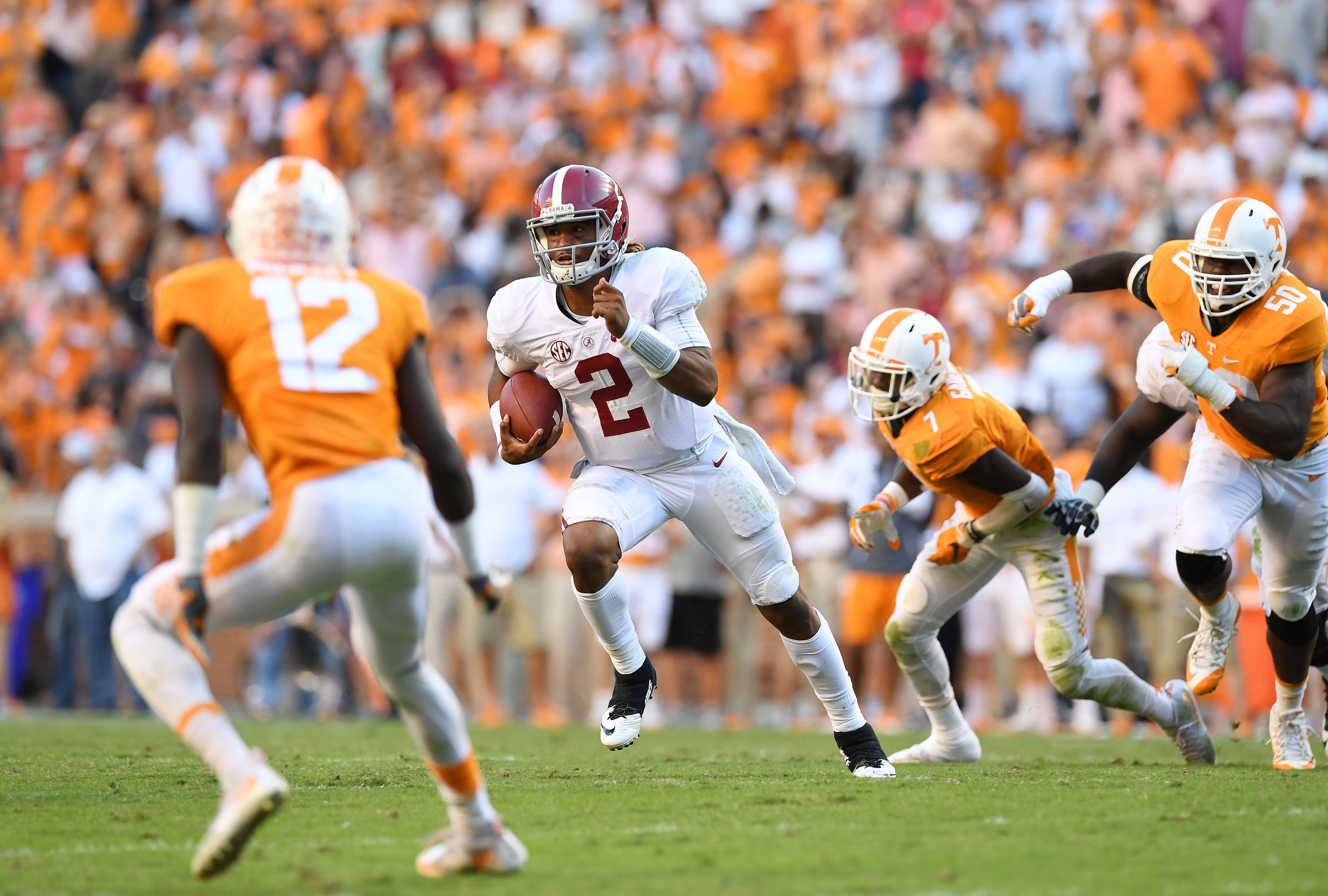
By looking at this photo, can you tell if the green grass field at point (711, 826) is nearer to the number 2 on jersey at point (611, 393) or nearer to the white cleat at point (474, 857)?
the white cleat at point (474, 857)

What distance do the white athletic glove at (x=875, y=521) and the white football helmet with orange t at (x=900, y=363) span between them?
345 millimetres

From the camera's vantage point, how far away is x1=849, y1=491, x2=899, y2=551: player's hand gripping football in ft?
19.7

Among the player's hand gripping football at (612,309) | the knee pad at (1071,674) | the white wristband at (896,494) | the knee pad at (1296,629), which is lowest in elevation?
the knee pad at (1071,674)

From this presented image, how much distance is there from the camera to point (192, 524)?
3771 millimetres

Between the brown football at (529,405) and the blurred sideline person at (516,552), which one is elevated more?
the brown football at (529,405)

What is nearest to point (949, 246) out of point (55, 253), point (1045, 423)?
→ point (1045, 423)

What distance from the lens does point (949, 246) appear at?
1232cm

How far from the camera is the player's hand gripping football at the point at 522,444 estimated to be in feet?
18.8

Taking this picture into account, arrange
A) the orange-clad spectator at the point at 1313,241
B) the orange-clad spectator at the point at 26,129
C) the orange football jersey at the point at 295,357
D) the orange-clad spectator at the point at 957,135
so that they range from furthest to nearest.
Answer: the orange-clad spectator at the point at 26,129 < the orange-clad spectator at the point at 957,135 < the orange-clad spectator at the point at 1313,241 < the orange football jersey at the point at 295,357

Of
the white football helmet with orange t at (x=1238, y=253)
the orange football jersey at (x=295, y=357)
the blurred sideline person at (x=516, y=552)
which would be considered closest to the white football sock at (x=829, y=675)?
the white football helmet with orange t at (x=1238, y=253)

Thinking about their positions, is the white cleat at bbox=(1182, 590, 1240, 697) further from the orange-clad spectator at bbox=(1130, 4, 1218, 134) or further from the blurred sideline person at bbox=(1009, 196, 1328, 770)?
the orange-clad spectator at bbox=(1130, 4, 1218, 134)

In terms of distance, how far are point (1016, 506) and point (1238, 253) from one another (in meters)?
1.25

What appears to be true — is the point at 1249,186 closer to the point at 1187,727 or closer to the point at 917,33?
the point at 917,33

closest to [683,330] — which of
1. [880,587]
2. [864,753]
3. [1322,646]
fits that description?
[864,753]
